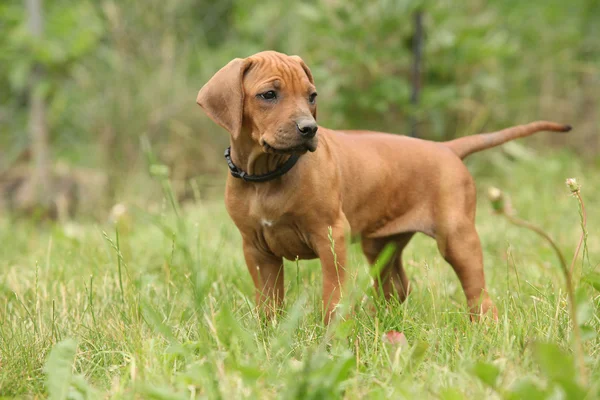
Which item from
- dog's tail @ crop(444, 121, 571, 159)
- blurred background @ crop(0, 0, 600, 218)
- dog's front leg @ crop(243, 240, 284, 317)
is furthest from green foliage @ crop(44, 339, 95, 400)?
blurred background @ crop(0, 0, 600, 218)

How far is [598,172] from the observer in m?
7.68

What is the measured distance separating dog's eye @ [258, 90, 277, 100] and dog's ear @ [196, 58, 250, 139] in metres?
0.10

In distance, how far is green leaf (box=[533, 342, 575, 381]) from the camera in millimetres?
1929

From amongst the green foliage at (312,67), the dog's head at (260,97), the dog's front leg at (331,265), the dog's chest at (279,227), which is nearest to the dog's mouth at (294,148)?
the dog's head at (260,97)

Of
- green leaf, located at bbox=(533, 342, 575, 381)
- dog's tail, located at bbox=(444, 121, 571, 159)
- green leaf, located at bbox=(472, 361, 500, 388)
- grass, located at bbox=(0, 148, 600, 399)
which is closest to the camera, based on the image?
green leaf, located at bbox=(533, 342, 575, 381)

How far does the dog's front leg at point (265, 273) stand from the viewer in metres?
3.40

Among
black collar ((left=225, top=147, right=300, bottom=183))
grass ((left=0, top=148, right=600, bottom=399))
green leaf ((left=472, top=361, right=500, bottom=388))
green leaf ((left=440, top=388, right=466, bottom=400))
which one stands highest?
black collar ((left=225, top=147, right=300, bottom=183))

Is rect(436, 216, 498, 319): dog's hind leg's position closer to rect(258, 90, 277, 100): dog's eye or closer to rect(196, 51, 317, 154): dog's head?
rect(196, 51, 317, 154): dog's head

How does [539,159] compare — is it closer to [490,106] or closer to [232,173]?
[490,106]

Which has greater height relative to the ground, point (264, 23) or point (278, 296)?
point (264, 23)

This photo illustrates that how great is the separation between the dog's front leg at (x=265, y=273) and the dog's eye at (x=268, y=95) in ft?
2.36

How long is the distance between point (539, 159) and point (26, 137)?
630 cm

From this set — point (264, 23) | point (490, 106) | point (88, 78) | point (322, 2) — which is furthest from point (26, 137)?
point (490, 106)

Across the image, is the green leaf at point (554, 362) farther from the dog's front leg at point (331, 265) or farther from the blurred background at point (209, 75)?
the blurred background at point (209, 75)
